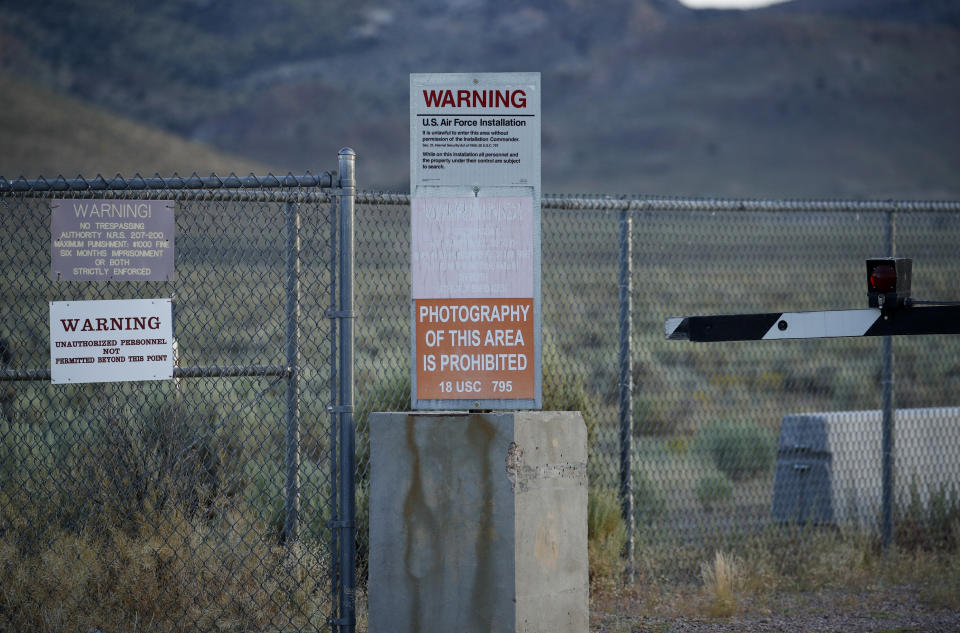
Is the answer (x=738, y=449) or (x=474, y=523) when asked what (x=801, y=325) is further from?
(x=738, y=449)

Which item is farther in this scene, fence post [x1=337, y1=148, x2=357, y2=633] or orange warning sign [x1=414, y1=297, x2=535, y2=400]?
fence post [x1=337, y1=148, x2=357, y2=633]

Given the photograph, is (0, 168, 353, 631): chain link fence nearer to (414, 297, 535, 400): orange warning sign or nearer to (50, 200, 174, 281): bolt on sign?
(50, 200, 174, 281): bolt on sign

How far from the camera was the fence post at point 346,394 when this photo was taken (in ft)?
19.2

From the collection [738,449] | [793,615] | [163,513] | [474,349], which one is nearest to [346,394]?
[474,349]

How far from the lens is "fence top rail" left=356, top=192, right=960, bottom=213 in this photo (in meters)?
7.04

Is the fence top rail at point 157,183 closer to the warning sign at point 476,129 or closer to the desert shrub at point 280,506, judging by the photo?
the warning sign at point 476,129

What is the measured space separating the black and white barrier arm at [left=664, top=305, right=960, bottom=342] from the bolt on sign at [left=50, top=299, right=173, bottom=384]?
2.73 meters

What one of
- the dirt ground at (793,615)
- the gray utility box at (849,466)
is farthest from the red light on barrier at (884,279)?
the gray utility box at (849,466)

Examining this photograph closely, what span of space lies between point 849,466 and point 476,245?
467 cm

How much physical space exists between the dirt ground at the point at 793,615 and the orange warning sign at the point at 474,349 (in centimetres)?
212

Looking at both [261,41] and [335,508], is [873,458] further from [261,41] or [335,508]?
[261,41]

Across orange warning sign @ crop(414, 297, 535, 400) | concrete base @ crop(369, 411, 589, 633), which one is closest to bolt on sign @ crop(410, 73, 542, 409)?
orange warning sign @ crop(414, 297, 535, 400)

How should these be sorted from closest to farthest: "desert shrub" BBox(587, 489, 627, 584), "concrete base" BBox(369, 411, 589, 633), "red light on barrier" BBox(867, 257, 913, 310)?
1. "concrete base" BBox(369, 411, 589, 633)
2. "red light on barrier" BBox(867, 257, 913, 310)
3. "desert shrub" BBox(587, 489, 627, 584)

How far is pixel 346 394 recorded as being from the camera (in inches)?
231
